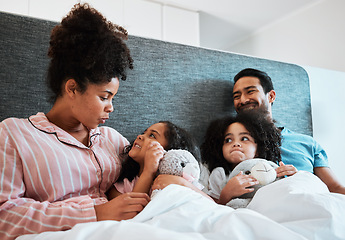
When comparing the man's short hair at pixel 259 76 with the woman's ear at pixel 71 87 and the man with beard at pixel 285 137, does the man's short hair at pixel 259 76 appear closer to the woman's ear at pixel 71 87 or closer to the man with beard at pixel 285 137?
the man with beard at pixel 285 137

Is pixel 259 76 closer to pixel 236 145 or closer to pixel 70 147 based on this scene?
pixel 236 145

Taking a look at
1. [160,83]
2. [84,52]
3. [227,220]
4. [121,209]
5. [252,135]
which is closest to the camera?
[227,220]

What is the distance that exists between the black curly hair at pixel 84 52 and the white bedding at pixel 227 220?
414mm

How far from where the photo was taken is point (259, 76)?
1.64m

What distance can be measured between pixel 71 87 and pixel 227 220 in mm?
600

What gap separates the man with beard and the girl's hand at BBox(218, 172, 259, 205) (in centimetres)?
49

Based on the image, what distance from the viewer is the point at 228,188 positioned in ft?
3.49

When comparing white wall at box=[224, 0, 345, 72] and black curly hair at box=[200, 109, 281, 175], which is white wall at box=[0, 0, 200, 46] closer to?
white wall at box=[224, 0, 345, 72]

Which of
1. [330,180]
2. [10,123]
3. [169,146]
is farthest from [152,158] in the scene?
[330,180]

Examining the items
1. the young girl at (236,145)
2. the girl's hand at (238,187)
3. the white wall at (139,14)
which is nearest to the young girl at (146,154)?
the young girl at (236,145)

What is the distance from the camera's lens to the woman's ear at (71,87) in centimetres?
97

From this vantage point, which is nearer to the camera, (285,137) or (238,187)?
(238,187)

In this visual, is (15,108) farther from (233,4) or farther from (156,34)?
(233,4)

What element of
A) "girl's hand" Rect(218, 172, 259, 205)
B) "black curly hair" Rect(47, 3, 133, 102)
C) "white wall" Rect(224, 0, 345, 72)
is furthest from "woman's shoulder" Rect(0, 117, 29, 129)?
"white wall" Rect(224, 0, 345, 72)
